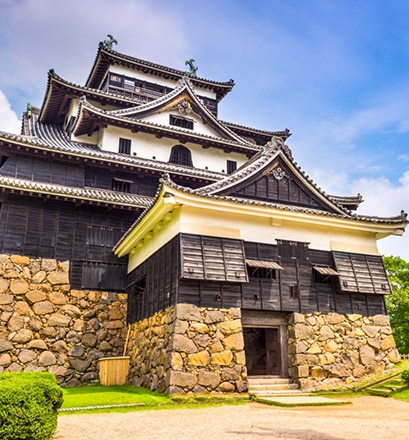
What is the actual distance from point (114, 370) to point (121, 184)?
886 cm

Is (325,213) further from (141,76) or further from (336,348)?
(141,76)

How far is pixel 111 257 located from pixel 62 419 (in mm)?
9917

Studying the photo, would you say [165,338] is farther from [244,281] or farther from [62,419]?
[62,419]

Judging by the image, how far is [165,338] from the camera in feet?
42.8

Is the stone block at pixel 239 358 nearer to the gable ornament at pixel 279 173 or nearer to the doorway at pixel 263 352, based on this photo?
the doorway at pixel 263 352

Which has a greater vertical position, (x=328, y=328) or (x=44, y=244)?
(x=44, y=244)

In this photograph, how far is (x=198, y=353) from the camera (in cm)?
1230

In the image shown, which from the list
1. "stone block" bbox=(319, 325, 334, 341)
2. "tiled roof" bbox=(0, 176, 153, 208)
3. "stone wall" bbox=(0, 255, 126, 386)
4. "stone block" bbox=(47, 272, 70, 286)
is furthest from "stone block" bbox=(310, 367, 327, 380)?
"stone block" bbox=(47, 272, 70, 286)

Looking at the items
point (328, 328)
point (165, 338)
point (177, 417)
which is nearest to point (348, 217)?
point (328, 328)

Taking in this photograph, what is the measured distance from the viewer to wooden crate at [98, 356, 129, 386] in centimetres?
1589

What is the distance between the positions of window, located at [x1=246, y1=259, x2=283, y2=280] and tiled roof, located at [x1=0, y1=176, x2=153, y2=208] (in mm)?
6450

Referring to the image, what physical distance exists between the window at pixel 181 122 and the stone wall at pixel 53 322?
11691 mm

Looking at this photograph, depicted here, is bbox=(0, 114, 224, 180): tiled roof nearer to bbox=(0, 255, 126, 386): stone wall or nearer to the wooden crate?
bbox=(0, 255, 126, 386): stone wall

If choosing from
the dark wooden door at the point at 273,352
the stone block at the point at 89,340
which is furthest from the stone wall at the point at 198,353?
the stone block at the point at 89,340
